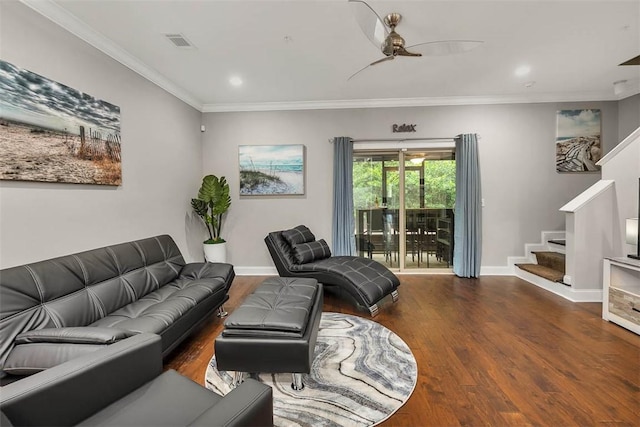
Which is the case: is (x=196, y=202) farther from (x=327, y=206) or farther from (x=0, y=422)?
(x=0, y=422)

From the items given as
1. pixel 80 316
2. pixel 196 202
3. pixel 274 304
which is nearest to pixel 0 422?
pixel 80 316

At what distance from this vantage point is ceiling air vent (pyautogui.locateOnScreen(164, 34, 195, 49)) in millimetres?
2826

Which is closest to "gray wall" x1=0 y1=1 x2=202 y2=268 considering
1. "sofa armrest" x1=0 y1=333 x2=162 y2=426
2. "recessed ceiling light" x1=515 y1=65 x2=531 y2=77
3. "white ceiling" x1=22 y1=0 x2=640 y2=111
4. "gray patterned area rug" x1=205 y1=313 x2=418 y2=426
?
"white ceiling" x1=22 y1=0 x2=640 y2=111

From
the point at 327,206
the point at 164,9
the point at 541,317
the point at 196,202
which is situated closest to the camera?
the point at 164,9

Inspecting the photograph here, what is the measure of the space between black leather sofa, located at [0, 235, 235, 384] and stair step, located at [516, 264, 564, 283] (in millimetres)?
4262

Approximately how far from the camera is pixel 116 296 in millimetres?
2404

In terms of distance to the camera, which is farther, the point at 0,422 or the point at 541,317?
the point at 541,317

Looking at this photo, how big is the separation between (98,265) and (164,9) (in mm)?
2242

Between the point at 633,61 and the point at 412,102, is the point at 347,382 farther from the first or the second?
the point at 633,61

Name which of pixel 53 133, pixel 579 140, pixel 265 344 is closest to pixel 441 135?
pixel 579 140

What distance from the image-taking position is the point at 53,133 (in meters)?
2.35

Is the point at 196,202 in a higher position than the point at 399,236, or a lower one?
higher

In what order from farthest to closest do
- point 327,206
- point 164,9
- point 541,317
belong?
point 327,206 → point 541,317 → point 164,9

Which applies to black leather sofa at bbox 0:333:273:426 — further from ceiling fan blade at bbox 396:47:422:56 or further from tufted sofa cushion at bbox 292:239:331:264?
ceiling fan blade at bbox 396:47:422:56
